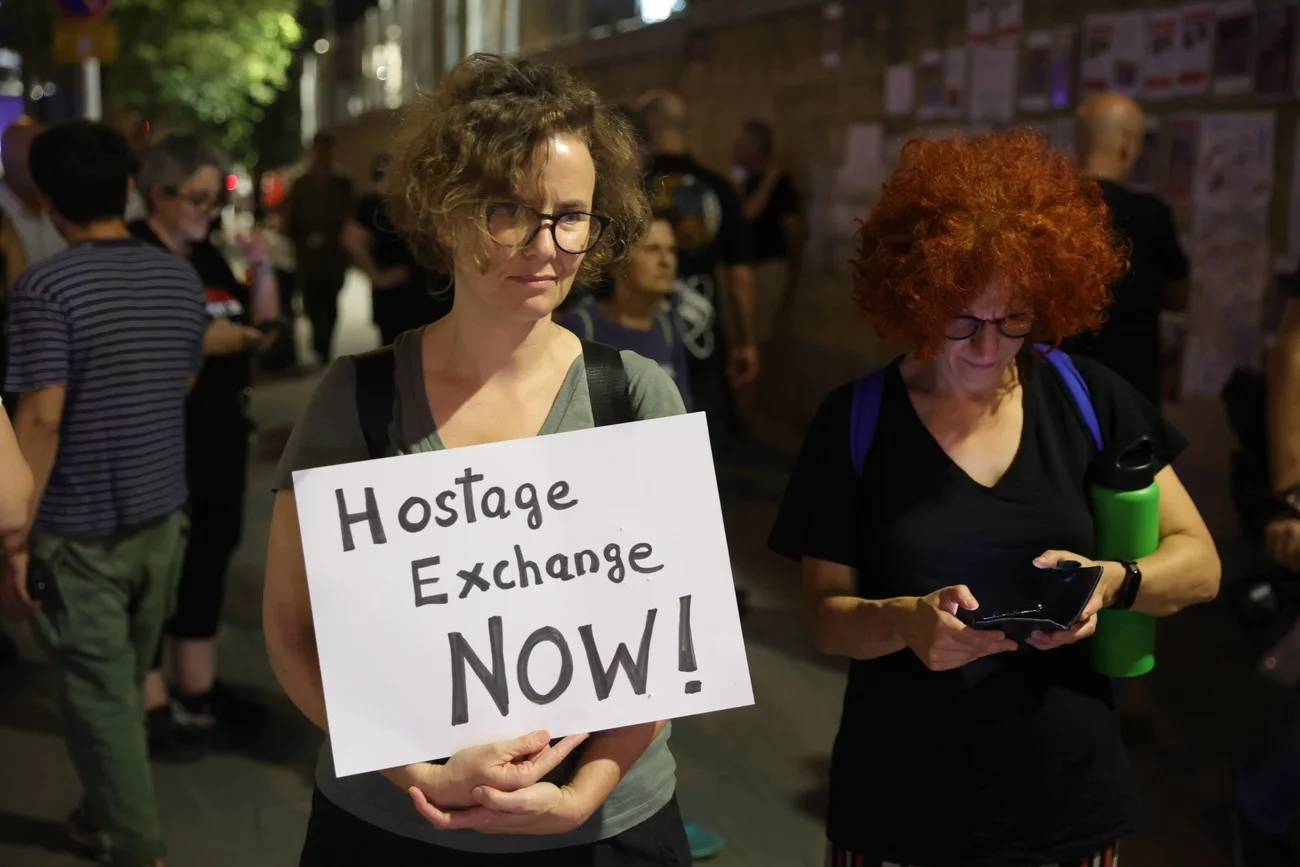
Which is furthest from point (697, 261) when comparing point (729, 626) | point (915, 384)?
point (729, 626)

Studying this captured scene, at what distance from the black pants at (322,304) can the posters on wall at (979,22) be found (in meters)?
6.11

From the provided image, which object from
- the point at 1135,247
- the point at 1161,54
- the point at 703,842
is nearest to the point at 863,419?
the point at 703,842

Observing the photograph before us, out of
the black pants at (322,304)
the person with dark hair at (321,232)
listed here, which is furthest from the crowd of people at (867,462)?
the black pants at (322,304)

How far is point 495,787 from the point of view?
1.64m

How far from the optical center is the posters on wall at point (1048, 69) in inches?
269

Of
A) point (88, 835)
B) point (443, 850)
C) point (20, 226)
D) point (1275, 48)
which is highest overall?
point (1275, 48)

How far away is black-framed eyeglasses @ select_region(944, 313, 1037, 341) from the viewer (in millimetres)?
2053

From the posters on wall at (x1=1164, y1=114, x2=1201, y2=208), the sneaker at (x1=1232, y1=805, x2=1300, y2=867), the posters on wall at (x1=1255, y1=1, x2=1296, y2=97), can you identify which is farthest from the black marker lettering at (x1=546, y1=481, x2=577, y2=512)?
the posters on wall at (x1=1164, y1=114, x2=1201, y2=208)

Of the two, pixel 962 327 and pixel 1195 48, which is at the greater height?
pixel 1195 48

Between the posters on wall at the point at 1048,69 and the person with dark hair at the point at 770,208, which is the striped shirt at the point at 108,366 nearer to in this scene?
the posters on wall at the point at 1048,69

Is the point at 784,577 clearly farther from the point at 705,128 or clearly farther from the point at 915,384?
the point at 705,128

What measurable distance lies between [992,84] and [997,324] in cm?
588

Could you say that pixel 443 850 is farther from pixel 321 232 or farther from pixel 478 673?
pixel 321 232

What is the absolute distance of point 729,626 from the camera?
1.73 meters
